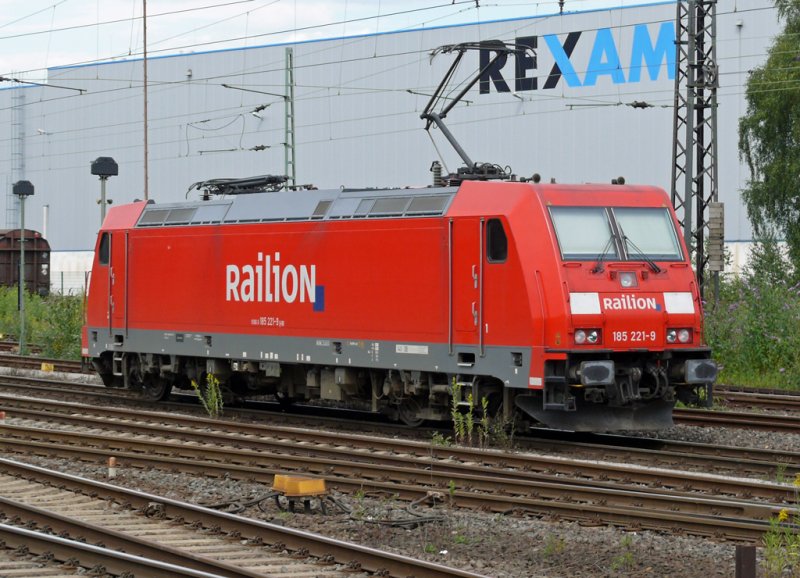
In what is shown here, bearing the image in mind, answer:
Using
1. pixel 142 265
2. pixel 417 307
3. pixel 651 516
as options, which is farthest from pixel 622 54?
pixel 651 516

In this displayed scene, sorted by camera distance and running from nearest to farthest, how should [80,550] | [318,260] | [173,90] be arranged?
[80,550] < [318,260] < [173,90]

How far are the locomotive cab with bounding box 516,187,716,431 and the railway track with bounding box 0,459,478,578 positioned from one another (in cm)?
519

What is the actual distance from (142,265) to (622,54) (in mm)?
29132

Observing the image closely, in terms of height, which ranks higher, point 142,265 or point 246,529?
point 142,265

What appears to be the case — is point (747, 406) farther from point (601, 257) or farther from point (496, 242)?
point (496, 242)

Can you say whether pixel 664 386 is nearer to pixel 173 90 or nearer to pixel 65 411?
pixel 65 411

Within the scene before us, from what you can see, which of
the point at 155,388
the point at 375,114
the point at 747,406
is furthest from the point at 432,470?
the point at 375,114

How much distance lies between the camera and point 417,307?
16.5 meters

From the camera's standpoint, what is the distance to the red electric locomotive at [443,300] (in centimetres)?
1492

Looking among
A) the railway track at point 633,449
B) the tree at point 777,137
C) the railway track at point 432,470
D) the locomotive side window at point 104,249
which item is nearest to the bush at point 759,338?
the railway track at point 633,449

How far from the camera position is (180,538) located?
10.4 m

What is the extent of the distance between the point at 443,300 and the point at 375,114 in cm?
3626

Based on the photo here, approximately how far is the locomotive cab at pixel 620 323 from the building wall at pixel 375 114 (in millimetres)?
22076

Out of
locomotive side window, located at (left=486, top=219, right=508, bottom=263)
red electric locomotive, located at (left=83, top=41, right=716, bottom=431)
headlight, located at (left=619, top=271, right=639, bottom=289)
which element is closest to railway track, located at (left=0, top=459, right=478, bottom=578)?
red electric locomotive, located at (left=83, top=41, right=716, bottom=431)
